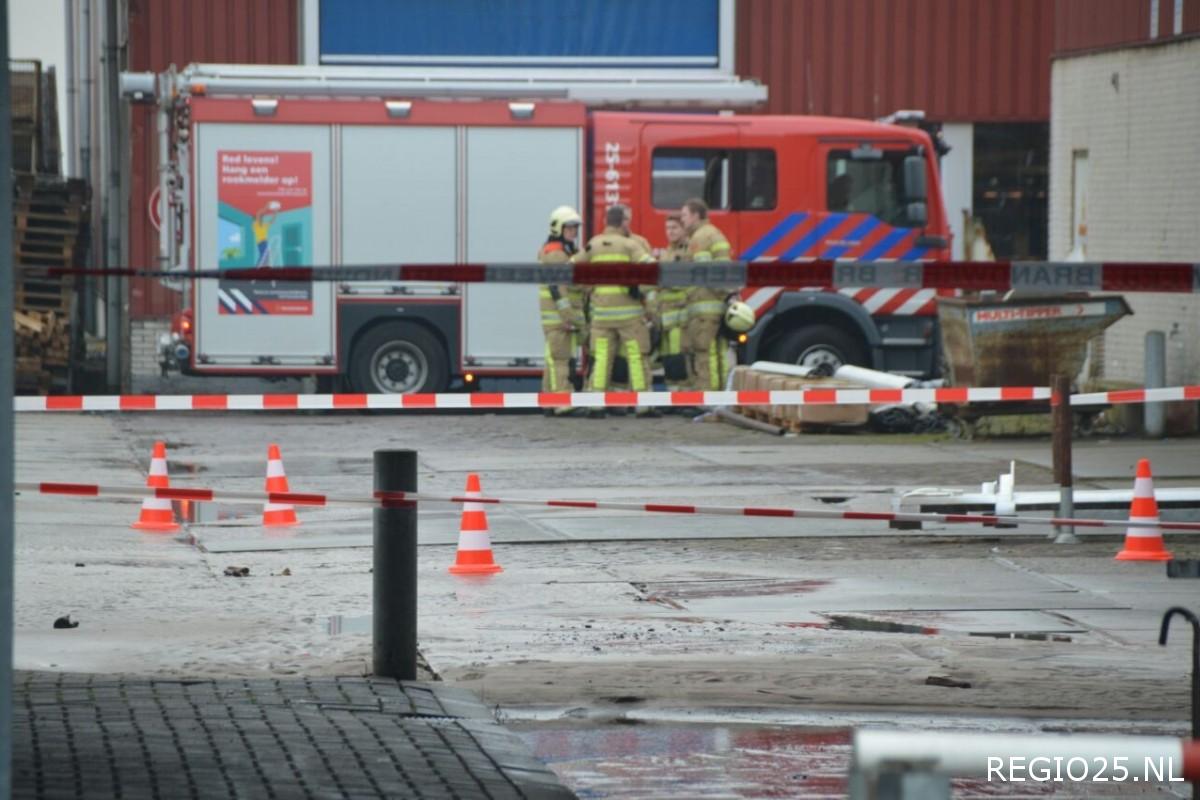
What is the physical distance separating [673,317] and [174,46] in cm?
881

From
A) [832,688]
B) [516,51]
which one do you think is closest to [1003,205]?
[516,51]

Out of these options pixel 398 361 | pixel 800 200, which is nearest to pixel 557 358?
pixel 398 361

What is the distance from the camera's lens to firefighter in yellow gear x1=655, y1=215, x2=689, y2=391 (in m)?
18.3

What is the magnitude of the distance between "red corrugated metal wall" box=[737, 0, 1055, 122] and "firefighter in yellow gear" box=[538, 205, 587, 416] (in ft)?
25.8

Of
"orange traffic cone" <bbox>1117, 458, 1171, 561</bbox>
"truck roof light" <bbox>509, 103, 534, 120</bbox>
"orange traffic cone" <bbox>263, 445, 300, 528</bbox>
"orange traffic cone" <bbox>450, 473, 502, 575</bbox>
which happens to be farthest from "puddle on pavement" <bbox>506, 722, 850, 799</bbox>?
"truck roof light" <bbox>509, 103, 534, 120</bbox>

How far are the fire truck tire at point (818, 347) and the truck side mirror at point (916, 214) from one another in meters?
1.20

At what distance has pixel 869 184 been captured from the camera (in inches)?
764

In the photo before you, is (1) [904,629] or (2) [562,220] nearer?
(1) [904,629]

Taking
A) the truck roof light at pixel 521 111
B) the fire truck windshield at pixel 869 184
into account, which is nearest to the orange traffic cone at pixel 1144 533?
the fire truck windshield at pixel 869 184

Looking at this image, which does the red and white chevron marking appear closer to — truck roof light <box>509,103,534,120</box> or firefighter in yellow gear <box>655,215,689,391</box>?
firefighter in yellow gear <box>655,215,689,391</box>

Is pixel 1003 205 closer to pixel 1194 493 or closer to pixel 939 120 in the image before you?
pixel 939 120

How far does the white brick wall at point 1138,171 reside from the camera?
17688 millimetres

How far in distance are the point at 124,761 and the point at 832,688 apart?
2.48 m

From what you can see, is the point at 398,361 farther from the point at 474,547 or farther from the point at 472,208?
the point at 474,547
